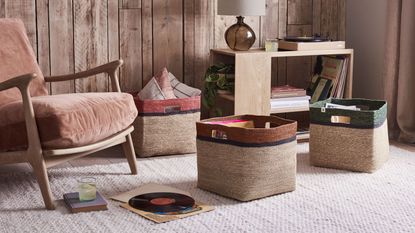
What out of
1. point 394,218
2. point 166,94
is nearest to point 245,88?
point 166,94

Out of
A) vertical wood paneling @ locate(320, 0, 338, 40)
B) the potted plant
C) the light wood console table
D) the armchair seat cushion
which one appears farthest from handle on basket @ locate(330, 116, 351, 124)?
vertical wood paneling @ locate(320, 0, 338, 40)

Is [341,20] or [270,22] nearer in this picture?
[270,22]

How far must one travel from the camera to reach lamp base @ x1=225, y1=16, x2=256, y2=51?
3869mm

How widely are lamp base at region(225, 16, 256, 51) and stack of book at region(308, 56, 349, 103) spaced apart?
1.86 feet

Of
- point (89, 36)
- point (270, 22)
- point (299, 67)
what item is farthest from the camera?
point (299, 67)

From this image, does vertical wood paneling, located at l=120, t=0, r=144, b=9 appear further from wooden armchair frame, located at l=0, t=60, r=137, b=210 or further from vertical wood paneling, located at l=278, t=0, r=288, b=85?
wooden armchair frame, located at l=0, t=60, r=137, b=210

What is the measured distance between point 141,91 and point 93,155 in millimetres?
431

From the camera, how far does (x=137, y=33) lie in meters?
3.89

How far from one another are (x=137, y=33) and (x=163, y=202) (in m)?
1.43

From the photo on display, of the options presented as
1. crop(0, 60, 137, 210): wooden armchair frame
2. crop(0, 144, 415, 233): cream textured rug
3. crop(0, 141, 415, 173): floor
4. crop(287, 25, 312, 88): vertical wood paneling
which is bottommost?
crop(0, 144, 415, 233): cream textured rug

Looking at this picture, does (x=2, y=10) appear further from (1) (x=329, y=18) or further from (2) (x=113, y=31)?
(1) (x=329, y=18)

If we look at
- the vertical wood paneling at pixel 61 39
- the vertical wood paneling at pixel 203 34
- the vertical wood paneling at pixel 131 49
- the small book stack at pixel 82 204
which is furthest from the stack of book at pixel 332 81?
the small book stack at pixel 82 204

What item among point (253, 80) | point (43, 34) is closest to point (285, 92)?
point (253, 80)

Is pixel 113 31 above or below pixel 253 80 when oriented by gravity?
above
